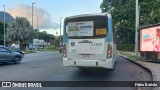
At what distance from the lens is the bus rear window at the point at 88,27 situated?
15758 mm

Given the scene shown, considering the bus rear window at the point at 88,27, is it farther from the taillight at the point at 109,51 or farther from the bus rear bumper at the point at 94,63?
the bus rear bumper at the point at 94,63

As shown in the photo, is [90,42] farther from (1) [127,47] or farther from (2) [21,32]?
(2) [21,32]

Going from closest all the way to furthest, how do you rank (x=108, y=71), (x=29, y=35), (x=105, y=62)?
(x=105, y=62) → (x=108, y=71) → (x=29, y=35)

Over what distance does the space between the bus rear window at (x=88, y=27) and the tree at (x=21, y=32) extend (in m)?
61.7

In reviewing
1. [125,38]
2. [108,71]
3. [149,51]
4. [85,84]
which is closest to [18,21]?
[125,38]

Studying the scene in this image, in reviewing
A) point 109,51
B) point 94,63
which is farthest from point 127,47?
point 94,63

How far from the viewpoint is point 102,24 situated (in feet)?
51.7

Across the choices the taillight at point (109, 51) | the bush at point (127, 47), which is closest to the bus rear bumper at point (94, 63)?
the taillight at point (109, 51)

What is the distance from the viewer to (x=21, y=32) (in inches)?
3046

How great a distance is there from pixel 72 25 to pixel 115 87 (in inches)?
202

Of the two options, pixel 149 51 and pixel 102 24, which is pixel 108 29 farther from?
pixel 149 51

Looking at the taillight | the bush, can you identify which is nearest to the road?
the taillight

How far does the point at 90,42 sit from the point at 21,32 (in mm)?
63309

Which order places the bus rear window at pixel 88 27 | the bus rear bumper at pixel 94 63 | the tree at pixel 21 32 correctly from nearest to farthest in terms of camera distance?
the bus rear bumper at pixel 94 63 < the bus rear window at pixel 88 27 < the tree at pixel 21 32
